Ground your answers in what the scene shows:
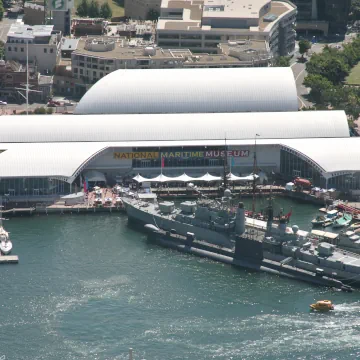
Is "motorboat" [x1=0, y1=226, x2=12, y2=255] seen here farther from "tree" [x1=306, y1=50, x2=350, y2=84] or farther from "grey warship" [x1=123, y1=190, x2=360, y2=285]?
"tree" [x1=306, y1=50, x2=350, y2=84]

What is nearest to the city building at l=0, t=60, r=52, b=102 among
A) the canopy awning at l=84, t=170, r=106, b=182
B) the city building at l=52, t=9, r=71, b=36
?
the city building at l=52, t=9, r=71, b=36

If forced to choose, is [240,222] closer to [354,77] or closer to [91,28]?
[354,77]

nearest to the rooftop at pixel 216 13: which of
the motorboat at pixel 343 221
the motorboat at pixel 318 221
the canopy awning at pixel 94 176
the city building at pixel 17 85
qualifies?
the city building at pixel 17 85

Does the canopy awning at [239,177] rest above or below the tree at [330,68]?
below

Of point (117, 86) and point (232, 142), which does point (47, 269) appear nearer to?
point (232, 142)

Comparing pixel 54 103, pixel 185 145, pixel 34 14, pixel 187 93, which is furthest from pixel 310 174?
pixel 34 14

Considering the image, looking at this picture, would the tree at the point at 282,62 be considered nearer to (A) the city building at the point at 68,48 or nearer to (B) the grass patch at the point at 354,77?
(B) the grass patch at the point at 354,77
